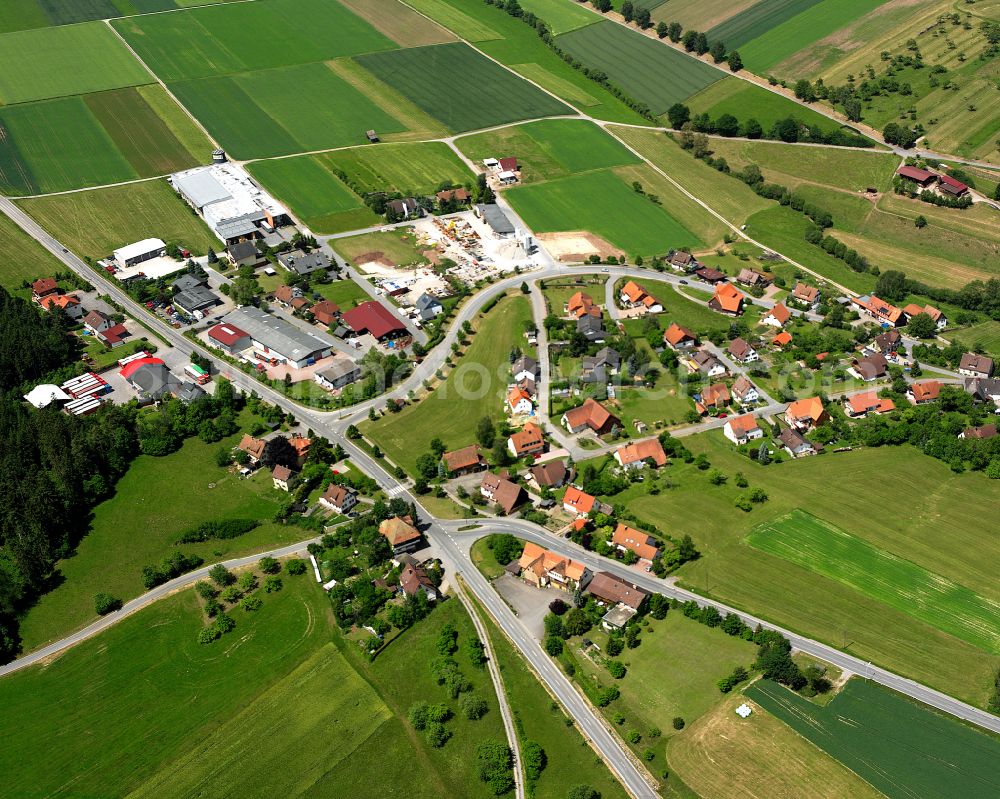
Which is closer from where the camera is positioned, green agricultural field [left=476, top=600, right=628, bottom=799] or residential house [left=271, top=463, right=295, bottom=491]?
green agricultural field [left=476, top=600, right=628, bottom=799]

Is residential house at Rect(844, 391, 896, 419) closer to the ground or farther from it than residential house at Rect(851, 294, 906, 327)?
closer to the ground

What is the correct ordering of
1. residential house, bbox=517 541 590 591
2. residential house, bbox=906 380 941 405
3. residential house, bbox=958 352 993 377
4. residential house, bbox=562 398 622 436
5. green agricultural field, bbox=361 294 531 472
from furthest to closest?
1. residential house, bbox=958 352 993 377
2. residential house, bbox=906 380 941 405
3. residential house, bbox=562 398 622 436
4. green agricultural field, bbox=361 294 531 472
5. residential house, bbox=517 541 590 591

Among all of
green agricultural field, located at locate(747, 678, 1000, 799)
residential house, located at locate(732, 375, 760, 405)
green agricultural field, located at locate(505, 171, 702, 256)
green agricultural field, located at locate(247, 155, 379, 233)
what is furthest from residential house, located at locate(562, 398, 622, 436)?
green agricultural field, located at locate(247, 155, 379, 233)

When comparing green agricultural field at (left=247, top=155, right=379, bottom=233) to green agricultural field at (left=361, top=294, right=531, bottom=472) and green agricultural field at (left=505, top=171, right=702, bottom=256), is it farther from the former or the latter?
green agricultural field at (left=361, top=294, right=531, bottom=472)

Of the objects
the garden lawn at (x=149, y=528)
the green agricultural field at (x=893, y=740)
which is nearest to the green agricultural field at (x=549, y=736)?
the green agricultural field at (x=893, y=740)

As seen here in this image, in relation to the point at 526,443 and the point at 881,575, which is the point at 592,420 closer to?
the point at 526,443

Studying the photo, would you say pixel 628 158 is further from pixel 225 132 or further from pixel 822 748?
pixel 822 748

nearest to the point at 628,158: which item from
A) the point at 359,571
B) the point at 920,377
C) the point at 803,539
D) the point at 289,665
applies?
the point at 920,377

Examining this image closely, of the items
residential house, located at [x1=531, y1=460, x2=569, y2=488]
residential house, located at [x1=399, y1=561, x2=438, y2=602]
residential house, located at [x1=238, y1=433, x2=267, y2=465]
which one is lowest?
residential house, located at [x1=399, y1=561, x2=438, y2=602]
